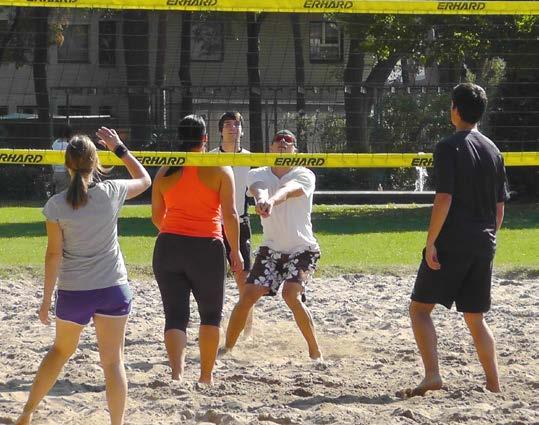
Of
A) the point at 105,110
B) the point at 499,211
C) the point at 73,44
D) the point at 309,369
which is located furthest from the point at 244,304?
the point at 73,44

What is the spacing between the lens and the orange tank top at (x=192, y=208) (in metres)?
6.64

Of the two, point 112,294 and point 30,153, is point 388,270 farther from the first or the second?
point 112,294

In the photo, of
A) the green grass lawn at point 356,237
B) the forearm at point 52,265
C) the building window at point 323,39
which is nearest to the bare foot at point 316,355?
the forearm at point 52,265

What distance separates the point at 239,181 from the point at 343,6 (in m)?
1.59

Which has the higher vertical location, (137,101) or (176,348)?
(137,101)

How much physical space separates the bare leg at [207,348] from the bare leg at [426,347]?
117 cm

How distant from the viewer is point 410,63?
2088cm

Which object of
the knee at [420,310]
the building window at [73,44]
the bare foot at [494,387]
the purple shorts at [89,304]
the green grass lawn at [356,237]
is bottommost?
the green grass lawn at [356,237]

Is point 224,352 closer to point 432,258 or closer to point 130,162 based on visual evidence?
point 432,258

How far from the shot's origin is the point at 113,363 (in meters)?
5.37

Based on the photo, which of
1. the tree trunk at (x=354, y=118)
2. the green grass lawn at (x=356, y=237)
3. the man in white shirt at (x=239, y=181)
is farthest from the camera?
the green grass lawn at (x=356, y=237)

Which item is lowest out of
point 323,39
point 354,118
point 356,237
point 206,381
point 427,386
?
point 356,237

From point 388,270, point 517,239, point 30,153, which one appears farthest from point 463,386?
point 517,239

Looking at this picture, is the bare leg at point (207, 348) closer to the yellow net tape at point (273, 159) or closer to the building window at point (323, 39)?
the yellow net tape at point (273, 159)
